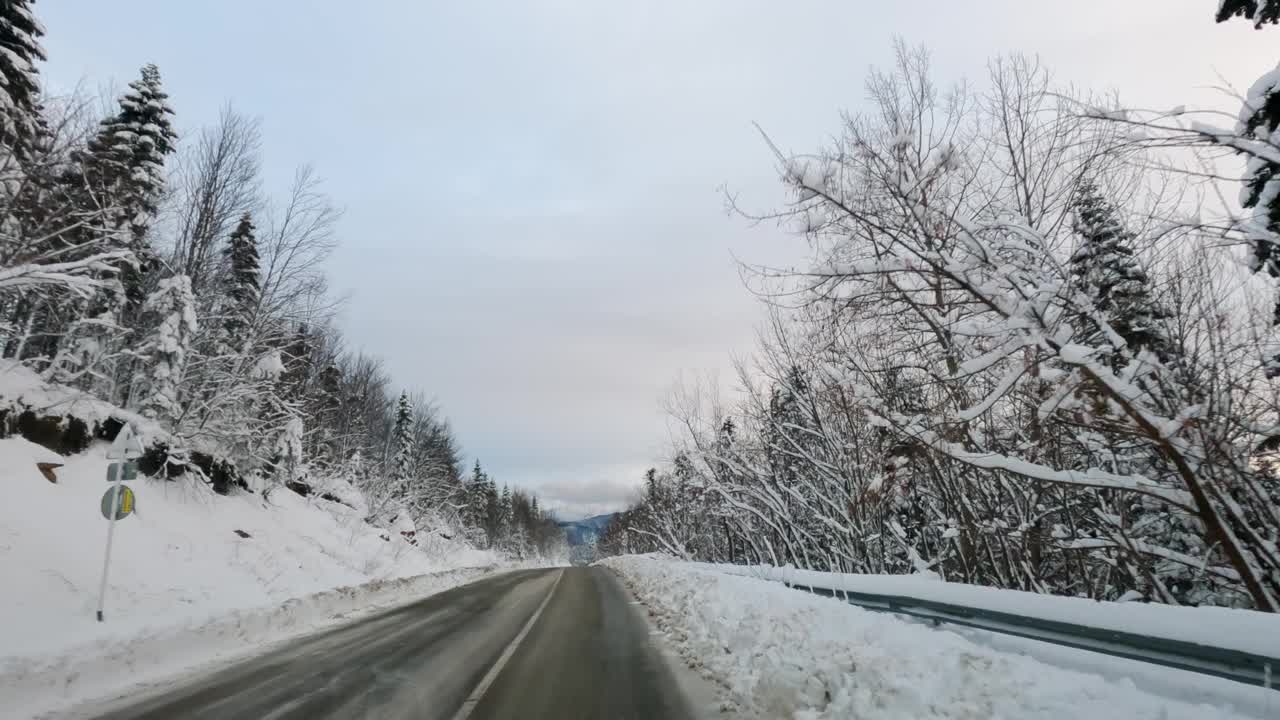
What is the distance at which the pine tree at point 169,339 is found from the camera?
1558cm

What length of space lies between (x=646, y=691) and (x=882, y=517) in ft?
25.9

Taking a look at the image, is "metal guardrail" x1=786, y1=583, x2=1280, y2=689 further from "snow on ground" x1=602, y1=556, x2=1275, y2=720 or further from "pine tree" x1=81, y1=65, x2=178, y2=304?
"pine tree" x1=81, y1=65, x2=178, y2=304

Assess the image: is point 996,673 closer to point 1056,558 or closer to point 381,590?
point 1056,558

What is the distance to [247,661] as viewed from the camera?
750 cm

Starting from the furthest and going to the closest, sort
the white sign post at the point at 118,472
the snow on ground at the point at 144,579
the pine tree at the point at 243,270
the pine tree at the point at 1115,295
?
the pine tree at the point at 243,270
the white sign post at the point at 118,472
the snow on ground at the point at 144,579
the pine tree at the point at 1115,295

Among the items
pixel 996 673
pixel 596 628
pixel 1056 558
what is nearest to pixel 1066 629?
pixel 996 673

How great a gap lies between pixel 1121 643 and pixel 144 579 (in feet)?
47.3

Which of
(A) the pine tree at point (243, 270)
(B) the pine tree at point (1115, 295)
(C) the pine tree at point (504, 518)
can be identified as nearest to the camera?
(B) the pine tree at point (1115, 295)

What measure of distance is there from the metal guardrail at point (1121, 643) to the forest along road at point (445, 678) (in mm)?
2528

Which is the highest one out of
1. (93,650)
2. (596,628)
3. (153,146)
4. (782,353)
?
(153,146)

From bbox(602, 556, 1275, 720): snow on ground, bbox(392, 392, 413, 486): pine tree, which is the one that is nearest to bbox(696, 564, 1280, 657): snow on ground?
bbox(602, 556, 1275, 720): snow on ground

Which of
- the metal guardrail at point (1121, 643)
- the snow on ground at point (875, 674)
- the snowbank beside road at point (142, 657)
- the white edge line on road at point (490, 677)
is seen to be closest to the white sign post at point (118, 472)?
the snowbank beside road at point (142, 657)

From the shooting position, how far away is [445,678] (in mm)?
6512

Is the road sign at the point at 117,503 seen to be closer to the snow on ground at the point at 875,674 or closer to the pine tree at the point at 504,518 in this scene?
the snow on ground at the point at 875,674
